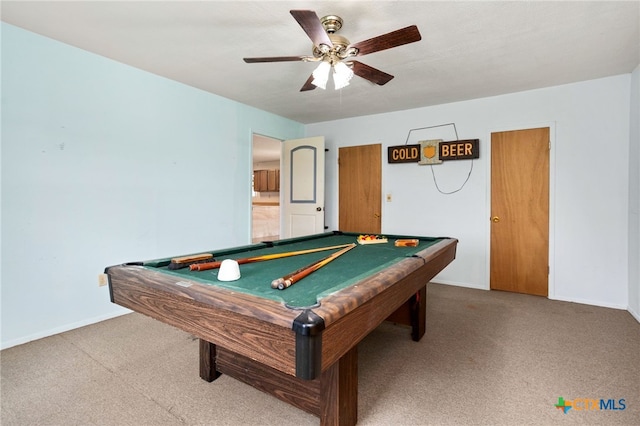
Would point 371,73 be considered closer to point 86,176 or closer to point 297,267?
point 297,267

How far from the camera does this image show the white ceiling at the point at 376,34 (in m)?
1.97

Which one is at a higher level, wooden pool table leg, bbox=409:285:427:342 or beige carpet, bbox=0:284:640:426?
wooden pool table leg, bbox=409:285:427:342

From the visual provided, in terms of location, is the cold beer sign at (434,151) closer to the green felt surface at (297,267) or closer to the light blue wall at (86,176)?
the green felt surface at (297,267)

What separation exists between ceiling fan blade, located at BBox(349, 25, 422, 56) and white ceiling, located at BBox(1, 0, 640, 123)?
0.30 meters

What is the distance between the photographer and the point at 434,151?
Result: 154 inches

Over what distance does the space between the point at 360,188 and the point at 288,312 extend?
3683mm

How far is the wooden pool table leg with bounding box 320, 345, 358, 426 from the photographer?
4.24 feet

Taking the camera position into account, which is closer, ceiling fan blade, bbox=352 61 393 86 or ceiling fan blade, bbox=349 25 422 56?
ceiling fan blade, bbox=349 25 422 56

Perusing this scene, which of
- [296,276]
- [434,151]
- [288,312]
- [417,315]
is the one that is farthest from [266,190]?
[288,312]

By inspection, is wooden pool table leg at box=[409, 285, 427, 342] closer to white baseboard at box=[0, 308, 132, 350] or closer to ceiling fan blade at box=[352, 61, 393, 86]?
ceiling fan blade at box=[352, 61, 393, 86]

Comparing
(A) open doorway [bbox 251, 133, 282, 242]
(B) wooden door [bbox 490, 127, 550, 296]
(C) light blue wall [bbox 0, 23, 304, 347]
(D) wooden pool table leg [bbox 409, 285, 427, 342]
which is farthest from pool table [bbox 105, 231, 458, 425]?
(A) open doorway [bbox 251, 133, 282, 242]

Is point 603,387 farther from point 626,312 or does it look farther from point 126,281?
point 126,281

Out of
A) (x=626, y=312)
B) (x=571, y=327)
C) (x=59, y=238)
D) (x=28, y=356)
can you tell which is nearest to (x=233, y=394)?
(x=28, y=356)

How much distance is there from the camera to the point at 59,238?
2.46m
